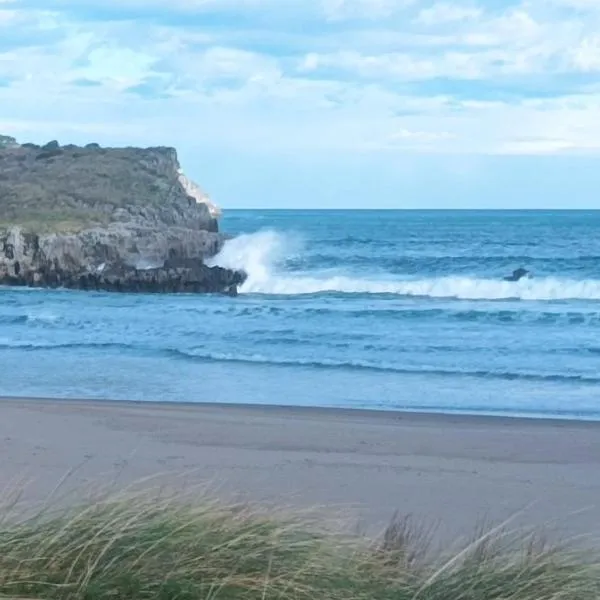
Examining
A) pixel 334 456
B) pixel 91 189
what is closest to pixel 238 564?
pixel 334 456

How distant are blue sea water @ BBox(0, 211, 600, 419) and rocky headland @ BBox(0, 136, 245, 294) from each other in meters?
1.90

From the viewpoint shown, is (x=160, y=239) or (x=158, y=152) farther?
(x=158, y=152)

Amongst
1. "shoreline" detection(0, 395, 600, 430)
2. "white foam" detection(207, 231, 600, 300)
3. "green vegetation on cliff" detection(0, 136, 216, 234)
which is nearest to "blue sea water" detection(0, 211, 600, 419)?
"white foam" detection(207, 231, 600, 300)

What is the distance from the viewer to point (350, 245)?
71.8 meters

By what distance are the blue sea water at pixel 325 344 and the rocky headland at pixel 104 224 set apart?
6.24ft

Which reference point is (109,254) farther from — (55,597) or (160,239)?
(55,597)

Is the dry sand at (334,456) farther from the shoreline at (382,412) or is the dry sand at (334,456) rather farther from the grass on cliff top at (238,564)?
the grass on cliff top at (238,564)

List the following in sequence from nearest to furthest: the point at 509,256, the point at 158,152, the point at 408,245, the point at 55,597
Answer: the point at 55,597 < the point at 509,256 < the point at 158,152 < the point at 408,245

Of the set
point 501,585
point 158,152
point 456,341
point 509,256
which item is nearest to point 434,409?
point 456,341

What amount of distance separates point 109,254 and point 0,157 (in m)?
22.6

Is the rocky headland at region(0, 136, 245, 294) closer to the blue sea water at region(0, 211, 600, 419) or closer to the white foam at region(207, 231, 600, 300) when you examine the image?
the white foam at region(207, 231, 600, 300)

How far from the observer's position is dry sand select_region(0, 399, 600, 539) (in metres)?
9.29

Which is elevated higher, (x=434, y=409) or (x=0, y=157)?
(x=0, y=157)

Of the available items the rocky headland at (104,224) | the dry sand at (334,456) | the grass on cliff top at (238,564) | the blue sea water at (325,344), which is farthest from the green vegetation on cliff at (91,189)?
the grass on cliff top at (238,564)
